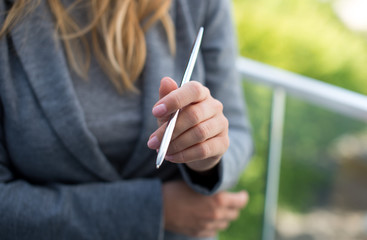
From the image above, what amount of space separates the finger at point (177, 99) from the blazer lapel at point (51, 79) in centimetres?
20

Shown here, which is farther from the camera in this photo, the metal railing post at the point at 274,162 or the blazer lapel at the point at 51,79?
the metal railing post at the point at 274,162

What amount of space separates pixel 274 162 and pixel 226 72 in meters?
0.58

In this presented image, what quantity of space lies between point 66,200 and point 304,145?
0.74m

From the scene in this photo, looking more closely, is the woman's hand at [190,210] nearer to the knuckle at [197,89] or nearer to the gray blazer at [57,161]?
the gray blazer at [57,161]

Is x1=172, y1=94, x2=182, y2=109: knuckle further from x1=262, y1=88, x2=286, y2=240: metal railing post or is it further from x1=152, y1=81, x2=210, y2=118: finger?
x1=262, y1=88, x2=286, y2=240: metal railing post

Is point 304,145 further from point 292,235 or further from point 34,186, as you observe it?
point 34,186

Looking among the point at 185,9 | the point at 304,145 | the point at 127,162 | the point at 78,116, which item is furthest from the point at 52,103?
the point at 304,145

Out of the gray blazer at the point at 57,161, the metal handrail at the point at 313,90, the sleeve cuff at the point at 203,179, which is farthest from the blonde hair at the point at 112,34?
the metal handrail at the point at 313,90

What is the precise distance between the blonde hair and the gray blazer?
17 mm

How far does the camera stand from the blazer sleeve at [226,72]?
0.63 metres

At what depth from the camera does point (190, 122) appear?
40 centimetres

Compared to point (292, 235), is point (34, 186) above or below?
above

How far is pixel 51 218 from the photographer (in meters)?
0.53

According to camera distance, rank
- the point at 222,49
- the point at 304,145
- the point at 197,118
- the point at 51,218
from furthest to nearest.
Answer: the point at 304,145 → the point at 222,49 → the point at 51,218 → the point at 197,118
